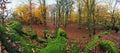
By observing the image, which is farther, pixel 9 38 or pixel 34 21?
pixel 34 21

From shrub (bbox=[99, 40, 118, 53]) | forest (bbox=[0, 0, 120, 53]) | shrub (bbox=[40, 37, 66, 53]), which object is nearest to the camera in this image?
shrub (bbox=[40, 37, 66, 53])

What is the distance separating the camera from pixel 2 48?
8.74 m

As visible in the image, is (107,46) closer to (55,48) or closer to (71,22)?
(55,48)

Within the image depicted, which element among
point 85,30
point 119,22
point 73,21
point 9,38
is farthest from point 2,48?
point 73,21

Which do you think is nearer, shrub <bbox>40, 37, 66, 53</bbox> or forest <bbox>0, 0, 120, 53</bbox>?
shrub <bbox>40, 37, 66, 53</bbox>

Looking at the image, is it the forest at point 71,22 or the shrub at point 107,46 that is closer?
the shrub at point 107,46

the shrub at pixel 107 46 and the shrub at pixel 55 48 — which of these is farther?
the shrub at pixel 107 46

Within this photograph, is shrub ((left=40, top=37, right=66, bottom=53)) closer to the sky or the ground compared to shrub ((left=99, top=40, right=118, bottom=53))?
closer to the sky

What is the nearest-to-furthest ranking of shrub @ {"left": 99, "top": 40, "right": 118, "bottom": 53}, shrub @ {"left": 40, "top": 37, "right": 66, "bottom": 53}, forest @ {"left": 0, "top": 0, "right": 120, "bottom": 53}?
shrub @ {"left": 40, "top": 37, "right": 66, "bottom": 53}, shrub @ {"left": 99, "top": 40, "right": 118, "bottom": 53}, forest @ {"left": 0, "top": 0, "right": 120, "bottom": 53}

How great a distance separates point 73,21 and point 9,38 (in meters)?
66.4

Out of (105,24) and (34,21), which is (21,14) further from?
(105,24)

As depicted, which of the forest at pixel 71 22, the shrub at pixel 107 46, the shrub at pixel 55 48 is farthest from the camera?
the forest at pixel 71 22

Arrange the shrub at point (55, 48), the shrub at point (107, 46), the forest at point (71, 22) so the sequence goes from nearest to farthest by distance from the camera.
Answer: the shrub at point (55, 48), the shrub at point (107, 46), the forest at point (71, 22)

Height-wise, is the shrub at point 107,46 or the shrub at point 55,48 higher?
the shrub at point 55,48
